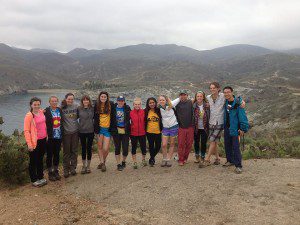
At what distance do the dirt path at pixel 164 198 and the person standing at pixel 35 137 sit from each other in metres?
0.29

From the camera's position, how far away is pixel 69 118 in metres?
6.83

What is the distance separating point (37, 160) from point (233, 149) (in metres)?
4.24

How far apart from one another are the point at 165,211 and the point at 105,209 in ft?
3.48

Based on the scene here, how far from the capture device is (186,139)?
752 centimetres

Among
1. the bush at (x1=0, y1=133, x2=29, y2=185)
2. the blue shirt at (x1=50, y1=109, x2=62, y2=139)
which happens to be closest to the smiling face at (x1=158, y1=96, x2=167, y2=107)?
the blue shirt at (x1=50, y1=109, x2=62, y2=139)

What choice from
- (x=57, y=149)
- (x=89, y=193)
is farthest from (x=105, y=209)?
(x=57, y=149)

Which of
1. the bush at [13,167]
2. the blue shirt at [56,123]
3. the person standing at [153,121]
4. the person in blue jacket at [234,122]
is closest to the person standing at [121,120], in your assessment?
the person standing at [153,121]

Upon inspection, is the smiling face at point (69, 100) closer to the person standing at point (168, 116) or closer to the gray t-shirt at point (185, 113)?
the person standing at point (168, 116)

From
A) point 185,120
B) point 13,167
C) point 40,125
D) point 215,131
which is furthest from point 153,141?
point 13,167

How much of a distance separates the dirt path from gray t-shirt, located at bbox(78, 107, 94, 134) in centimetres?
110

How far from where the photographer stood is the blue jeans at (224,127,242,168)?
22.9ft

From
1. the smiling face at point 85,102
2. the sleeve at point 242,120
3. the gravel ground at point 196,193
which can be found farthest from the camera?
the smiling face at point 85,102

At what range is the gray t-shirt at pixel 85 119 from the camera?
6.95 metres

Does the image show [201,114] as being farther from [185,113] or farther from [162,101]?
[162,101]
